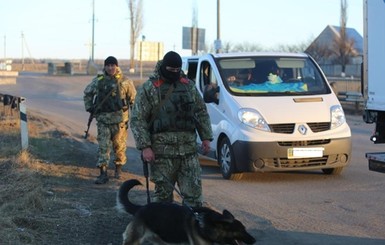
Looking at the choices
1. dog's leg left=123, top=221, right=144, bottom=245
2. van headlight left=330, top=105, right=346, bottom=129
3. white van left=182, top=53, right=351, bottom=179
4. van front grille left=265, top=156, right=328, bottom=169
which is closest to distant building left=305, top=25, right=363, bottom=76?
white van left=182, top=53, right=351, bottom=179

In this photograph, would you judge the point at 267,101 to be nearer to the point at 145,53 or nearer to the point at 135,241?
the point at 135,241

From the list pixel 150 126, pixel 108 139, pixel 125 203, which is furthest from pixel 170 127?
pixel 108 139

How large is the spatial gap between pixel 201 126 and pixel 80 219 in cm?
187

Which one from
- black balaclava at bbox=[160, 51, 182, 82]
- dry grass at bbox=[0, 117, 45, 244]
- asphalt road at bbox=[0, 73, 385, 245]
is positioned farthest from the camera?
asphalt road at bbox=[0, 73, 385, 245]

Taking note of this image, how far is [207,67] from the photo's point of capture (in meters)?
10.4

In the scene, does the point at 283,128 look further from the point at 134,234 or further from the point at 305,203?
the point at 134,234

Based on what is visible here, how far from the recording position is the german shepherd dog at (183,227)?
4.18m

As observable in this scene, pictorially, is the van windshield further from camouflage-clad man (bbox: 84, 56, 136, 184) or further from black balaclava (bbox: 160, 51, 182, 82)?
black balaclava (bbox: 160, 51, 182, 82)

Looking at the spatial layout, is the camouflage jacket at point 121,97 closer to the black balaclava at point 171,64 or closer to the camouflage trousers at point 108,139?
the camouflage trousers at point 108,139

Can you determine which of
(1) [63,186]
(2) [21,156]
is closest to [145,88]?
(1) [63,186]

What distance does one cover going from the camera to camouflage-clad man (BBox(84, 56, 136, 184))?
8789 mm

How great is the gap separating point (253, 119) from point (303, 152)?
2.99ft

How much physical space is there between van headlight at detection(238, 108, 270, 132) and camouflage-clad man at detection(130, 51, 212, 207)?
3.54 metres

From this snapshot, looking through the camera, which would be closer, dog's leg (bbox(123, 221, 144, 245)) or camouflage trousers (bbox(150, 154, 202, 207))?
dog's leg (bbox(123, 221, 144, 245))
